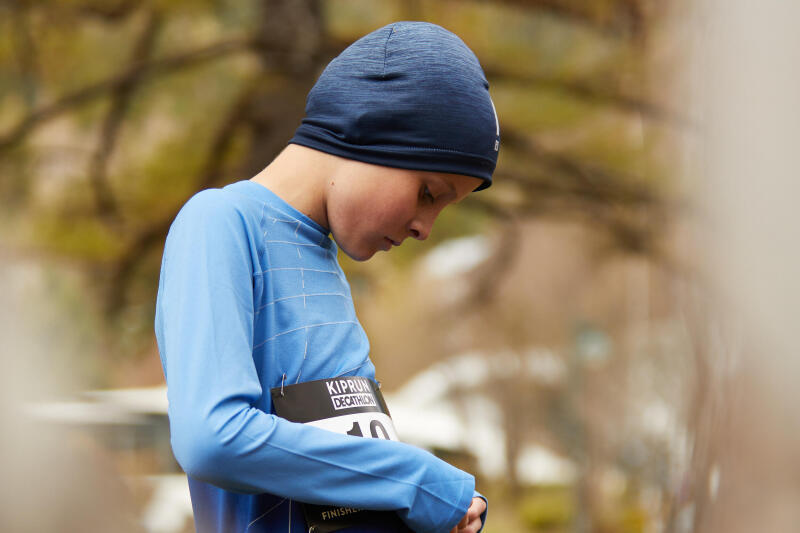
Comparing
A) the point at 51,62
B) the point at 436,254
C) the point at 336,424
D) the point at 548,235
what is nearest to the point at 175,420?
the point at 336,424

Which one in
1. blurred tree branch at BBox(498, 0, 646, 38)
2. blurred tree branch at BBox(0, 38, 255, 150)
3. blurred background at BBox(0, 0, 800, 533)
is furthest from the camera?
blurred tree branch at BBox(498, 0, 646, 38)

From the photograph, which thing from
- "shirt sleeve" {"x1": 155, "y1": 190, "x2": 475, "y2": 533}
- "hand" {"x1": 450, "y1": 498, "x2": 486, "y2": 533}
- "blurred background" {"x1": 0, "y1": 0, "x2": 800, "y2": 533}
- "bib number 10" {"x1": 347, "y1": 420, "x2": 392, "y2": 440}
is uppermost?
"shirt sleeve" {"x1": 155, "y1": 190, "x2": 475, "y2": 533}

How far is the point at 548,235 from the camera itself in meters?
3.93

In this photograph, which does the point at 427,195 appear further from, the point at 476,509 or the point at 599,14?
the point at 599,14

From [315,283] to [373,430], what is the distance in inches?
4.8

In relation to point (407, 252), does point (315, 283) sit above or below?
above

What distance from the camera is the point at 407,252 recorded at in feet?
11.1

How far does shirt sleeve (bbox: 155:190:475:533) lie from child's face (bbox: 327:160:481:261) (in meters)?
0.09

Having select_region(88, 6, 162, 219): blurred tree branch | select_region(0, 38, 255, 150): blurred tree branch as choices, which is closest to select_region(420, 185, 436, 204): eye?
select_region(0, 38, 255, 150): blurred tree branch

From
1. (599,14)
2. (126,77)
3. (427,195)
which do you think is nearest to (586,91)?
(599,14)

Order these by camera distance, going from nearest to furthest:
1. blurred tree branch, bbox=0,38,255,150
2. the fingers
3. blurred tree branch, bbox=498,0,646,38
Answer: the fingers < blurred tree branch, bbox=0,38,255,150 < blurred tree branch, bbox=498,0,646,38

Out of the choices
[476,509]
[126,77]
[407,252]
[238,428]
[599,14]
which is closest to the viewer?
[238,428]

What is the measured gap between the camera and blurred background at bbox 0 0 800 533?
2513mm

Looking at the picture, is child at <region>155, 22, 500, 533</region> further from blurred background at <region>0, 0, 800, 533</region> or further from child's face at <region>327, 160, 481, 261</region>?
blurred background at <region>0, 0, 800, 533</region>
